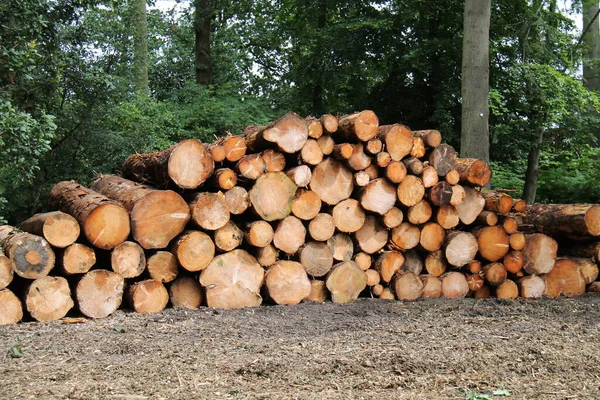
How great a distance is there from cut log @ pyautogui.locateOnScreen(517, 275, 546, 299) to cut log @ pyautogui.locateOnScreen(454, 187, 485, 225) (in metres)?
0.81

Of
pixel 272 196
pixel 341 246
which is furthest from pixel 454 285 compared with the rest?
pixel 272 196

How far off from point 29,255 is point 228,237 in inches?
61.4

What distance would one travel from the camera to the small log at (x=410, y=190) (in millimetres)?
5836

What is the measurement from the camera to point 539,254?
248 inches

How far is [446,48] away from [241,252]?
7.30m

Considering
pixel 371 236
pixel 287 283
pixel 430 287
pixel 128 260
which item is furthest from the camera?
pixel 430 287

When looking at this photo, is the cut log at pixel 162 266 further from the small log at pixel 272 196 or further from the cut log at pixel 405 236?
the cut log at pixel 405 236

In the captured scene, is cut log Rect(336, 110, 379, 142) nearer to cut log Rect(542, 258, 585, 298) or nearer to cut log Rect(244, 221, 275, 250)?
cut log Rect(244, 221, 275, 250)

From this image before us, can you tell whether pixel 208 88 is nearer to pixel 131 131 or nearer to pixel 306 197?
pixel 131 131

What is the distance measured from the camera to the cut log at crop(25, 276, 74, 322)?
483cm

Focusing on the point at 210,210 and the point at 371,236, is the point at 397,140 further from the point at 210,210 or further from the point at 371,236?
the point at 210,210

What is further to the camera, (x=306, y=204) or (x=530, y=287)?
(x=530, y=287)

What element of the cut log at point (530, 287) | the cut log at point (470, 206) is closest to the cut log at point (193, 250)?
the cut log at point (470, 206)

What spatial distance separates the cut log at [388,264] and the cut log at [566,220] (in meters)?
1.68
